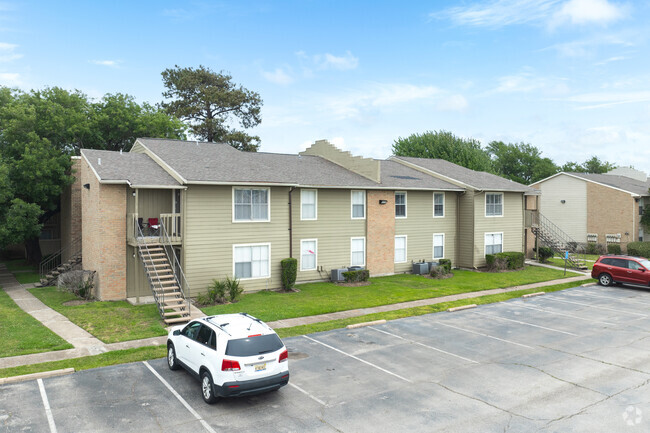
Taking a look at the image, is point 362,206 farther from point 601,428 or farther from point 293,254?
point 601,428

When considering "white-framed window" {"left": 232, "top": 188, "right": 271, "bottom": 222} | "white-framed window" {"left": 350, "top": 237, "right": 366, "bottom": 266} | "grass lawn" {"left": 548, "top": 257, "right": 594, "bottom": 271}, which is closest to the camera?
"white-framed window" {"left": 232, "top": 188, "right": 271, "bottom": 222}

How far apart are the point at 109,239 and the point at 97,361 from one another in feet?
30.8

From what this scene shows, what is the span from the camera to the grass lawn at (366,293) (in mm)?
19844

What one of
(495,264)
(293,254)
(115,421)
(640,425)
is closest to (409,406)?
(640,425)

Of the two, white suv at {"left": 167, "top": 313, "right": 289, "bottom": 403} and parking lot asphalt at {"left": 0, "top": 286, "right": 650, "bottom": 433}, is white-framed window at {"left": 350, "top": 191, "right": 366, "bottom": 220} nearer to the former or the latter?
parking lot asphalt at {"left": 0, "top": 286, "right": 650, "bottom": 433}

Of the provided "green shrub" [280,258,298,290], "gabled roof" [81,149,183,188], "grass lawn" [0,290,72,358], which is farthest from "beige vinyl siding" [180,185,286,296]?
"grass lawn" [0,290,72,358]

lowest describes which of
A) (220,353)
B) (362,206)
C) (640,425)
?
(640,425)

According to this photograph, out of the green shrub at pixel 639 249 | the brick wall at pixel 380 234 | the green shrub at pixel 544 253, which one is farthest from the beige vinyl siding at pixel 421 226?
the green shrub at pixel 639 249

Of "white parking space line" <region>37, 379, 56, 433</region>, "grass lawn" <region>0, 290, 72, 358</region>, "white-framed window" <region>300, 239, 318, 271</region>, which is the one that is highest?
"white-framed window" <region>300, 239, 318, 271</region>

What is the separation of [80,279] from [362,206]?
15.5 metres

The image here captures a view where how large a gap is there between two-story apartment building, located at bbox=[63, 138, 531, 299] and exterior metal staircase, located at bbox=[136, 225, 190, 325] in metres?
0.26

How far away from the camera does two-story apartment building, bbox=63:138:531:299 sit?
21.8 m

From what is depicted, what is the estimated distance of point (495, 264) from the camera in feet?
104

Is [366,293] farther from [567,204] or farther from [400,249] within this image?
[567,204]
